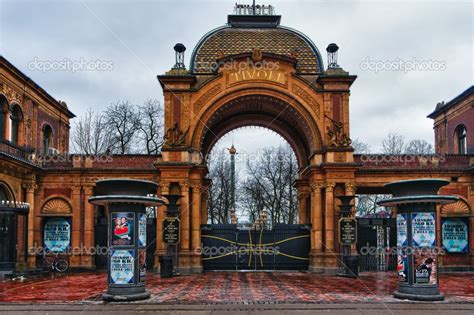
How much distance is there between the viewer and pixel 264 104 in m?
29.8

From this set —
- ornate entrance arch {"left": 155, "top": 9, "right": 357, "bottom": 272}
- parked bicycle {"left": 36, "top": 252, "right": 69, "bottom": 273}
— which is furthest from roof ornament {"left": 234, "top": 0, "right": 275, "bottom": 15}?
parked bicycle {"left": 36, "top": 252, "right": 69, "bottom": 273}

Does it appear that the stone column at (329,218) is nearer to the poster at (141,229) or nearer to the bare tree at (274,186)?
the poster at (141,229)

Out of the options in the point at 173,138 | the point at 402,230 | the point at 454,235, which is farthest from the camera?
the point at 454,235

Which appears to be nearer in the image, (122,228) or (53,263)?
(122,228)

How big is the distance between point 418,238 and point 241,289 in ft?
20.6

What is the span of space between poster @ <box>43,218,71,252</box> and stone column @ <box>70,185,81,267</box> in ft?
1.10

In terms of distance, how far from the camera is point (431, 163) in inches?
1138

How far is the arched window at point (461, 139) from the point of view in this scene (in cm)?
3244

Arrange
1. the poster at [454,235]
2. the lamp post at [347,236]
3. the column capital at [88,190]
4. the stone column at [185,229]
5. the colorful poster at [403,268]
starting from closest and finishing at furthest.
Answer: the colorful poster at [403,268] → the lamp post at [347,236] → the stone column at [185,229] → the column capital at [88,190] → the poster at [454,235]

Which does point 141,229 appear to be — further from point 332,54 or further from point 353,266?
point 332,54

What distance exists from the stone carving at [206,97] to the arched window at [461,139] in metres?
15.3

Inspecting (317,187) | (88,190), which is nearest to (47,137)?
(88,190)

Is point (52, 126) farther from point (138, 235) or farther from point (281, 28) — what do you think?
point (138, 235)
